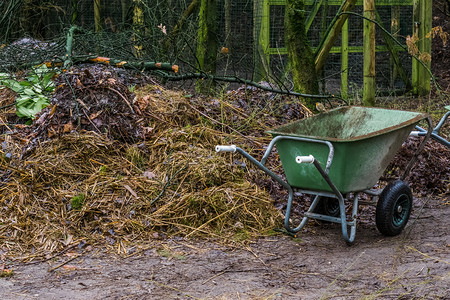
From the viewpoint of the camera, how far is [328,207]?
16.7 ft

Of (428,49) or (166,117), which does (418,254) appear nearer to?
(166,117)

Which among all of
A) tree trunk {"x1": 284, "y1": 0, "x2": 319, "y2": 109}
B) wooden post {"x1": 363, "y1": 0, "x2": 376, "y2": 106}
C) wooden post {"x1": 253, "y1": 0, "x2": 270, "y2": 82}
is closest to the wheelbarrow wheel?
wooden post {"x1": 363, "y1": 0, "x2": 376, "y2": 106}

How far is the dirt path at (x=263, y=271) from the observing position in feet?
11.6

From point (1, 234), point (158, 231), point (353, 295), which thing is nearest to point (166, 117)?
point (158, 231)

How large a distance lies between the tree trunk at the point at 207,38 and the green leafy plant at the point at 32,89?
2.01 m

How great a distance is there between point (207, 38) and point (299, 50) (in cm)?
141

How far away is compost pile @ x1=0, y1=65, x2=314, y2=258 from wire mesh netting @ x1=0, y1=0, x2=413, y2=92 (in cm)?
83

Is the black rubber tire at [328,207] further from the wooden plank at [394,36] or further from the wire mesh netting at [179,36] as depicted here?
the wooden plank at [394,36]

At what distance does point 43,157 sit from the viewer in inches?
205

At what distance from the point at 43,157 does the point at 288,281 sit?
8.34ft

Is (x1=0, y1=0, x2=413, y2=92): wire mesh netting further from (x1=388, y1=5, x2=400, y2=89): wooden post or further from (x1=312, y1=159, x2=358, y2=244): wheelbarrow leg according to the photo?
(x1=312, y1=159, x2=358, y2=244): wheelbarrow leg

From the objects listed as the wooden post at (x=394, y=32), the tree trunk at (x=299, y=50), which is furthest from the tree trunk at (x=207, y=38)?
the wooden post at (x=394, y=32)

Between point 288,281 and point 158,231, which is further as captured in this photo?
point 158,231

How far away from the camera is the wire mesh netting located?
7.18 metres
